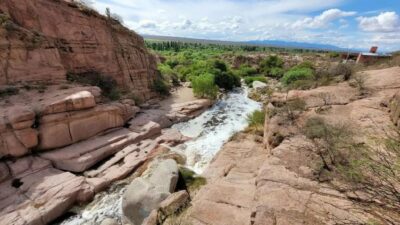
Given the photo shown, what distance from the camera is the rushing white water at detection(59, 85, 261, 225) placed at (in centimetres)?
1184

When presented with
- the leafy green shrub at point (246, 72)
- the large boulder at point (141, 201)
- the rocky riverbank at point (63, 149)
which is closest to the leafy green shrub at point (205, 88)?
the rocky riverbank at point (63, 149)

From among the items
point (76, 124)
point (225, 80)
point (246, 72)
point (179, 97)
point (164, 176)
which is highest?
point (76, 124)

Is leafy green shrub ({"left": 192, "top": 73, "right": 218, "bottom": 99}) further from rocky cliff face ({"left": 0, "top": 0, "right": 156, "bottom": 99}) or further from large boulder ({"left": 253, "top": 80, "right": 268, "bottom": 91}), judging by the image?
large boulder ({"left": 253, "top": 80, "right": 268, "bottom": 91})

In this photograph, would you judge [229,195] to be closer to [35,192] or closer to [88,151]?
[35,192]

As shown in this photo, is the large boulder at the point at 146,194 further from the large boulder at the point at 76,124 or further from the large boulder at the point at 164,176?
the large boulder at the point at 76,124

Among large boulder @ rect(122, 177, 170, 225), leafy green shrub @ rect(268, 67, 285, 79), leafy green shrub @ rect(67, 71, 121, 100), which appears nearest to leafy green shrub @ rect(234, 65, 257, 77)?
leafy green shrub @ rect(268, 67, 285, 79)

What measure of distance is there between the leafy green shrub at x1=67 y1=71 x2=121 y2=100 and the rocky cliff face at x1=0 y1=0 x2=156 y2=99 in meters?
0.56

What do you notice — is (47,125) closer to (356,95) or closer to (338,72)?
(356,95)

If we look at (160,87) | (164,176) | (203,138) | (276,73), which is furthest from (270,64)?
(164,176)

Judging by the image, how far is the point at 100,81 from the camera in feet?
75.8

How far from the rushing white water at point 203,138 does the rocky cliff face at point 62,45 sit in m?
8.78

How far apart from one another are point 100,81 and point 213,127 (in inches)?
468

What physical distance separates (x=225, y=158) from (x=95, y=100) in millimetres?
11117

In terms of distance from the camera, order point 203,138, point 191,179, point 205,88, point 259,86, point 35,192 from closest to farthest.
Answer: point 35,192
point 191,179
point 203,138
point 205,88
point 259,86
